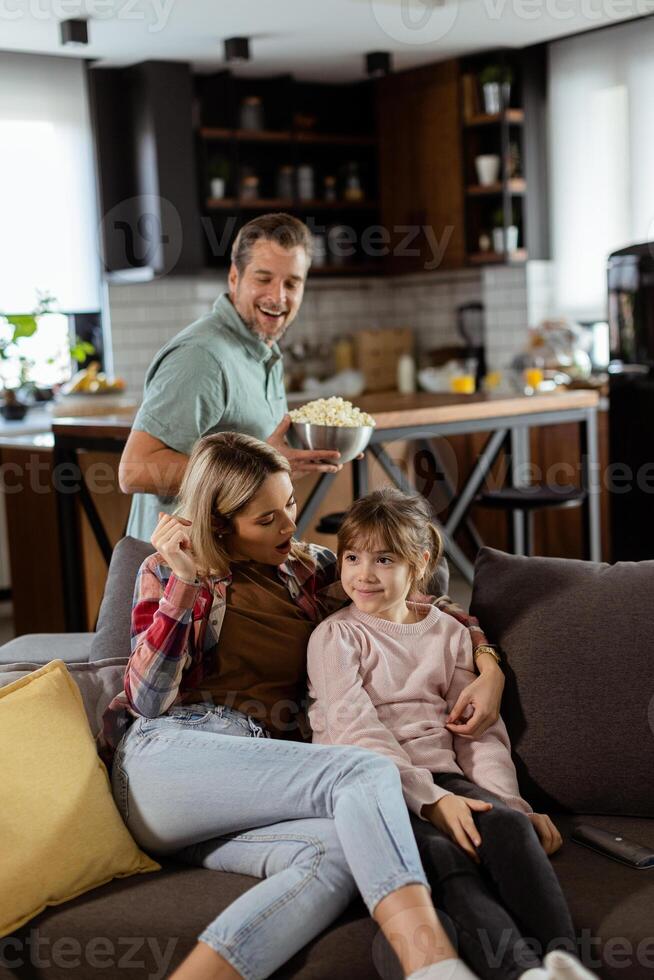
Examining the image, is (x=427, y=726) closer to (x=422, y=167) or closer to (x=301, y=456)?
(x=301, y=456)

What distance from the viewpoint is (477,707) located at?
2.20 metres

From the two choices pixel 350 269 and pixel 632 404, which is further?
pixel 350 269

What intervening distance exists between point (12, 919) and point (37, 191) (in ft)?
16.3

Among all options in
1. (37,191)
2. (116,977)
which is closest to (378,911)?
(116,977)

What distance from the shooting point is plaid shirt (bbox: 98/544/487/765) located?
212cm

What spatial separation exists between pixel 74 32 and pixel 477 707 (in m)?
4.30

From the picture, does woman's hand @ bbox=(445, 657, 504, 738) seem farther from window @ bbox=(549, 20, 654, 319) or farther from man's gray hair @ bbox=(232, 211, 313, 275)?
window @ bbox=(549, 20, 654, 319)

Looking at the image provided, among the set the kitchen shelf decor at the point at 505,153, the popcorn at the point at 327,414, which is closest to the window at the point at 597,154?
the kitchen shelf decor at the point at 505,153

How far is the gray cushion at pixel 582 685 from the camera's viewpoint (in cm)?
222

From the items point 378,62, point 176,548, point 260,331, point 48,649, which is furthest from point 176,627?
point 378,62

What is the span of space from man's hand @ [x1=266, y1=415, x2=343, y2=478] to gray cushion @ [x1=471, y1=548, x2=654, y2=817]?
73 cm

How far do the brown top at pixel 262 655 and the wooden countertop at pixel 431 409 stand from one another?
1.53 m

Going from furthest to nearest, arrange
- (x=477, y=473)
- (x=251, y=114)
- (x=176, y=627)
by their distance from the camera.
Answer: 1. (x=251, y=114)
2. (x=477, y=473)
3. (x=176, y=627)

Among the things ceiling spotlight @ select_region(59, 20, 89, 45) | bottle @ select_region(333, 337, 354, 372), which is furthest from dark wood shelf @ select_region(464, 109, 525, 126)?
ceiling spotlight @ select_region(59, 20, 89, 45)
